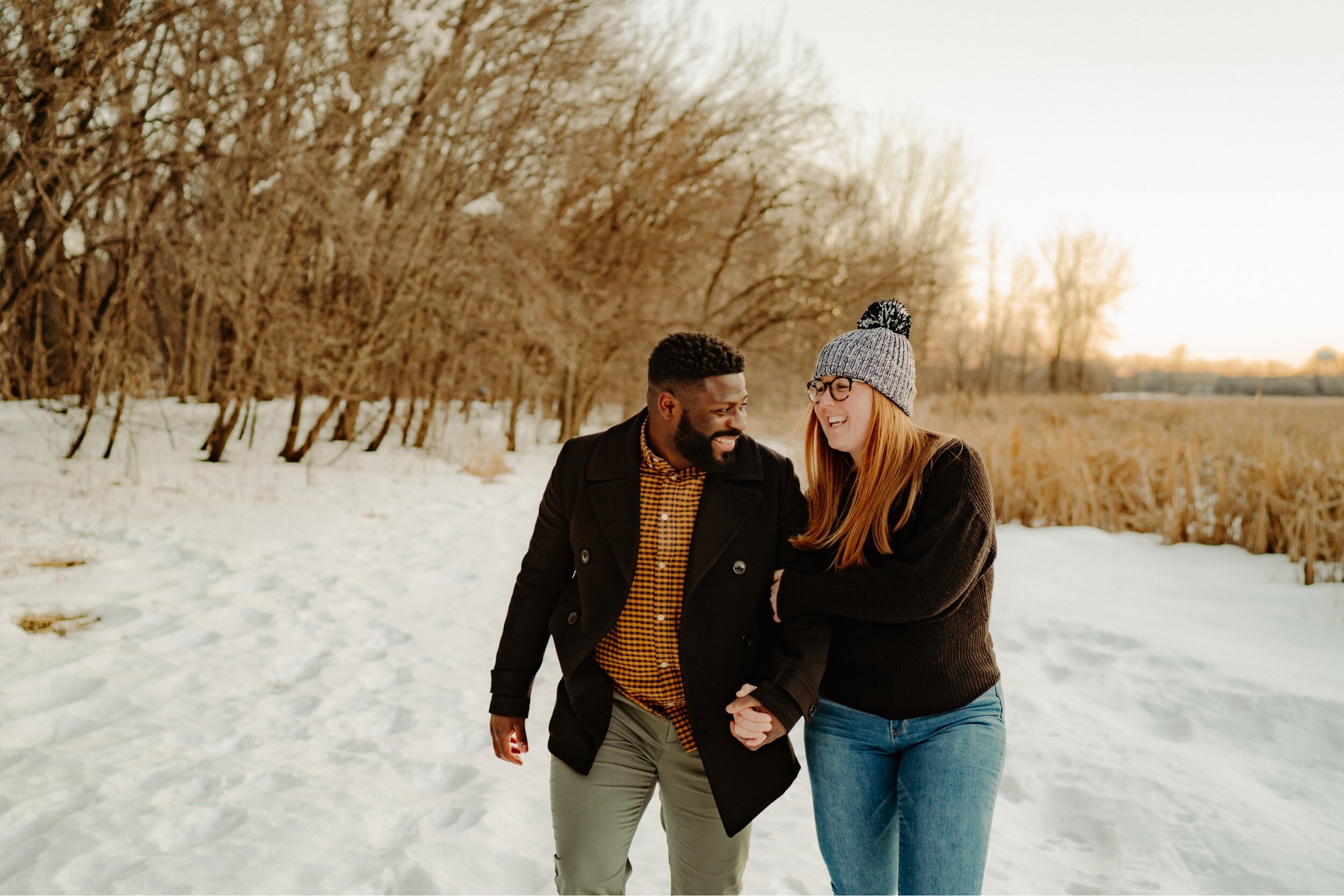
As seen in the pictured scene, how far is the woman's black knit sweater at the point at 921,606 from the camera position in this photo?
1889 mm

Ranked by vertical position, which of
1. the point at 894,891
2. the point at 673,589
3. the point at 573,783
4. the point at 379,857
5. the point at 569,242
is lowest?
the point at 379,857

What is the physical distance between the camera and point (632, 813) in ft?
6.66

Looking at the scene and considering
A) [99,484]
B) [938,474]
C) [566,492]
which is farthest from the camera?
[99,484]

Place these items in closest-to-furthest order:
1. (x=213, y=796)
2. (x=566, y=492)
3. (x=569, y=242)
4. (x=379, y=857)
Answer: (x=566, y=492)
(x=379, y=857)
(x=213, y=796)
(x=569, y=242)

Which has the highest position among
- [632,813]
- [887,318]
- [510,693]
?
[887,318]

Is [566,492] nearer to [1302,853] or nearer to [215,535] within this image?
[1302,853]

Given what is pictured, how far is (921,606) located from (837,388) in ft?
1.97

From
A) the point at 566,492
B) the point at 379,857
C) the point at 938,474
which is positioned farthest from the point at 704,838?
the point at 379,857

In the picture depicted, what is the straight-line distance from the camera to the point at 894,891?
2.03m

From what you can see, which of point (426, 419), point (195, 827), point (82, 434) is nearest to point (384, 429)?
point (426, 419)

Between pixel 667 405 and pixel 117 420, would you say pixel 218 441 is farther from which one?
pixel 667 405

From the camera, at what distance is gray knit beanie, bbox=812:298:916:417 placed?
208 centimetres

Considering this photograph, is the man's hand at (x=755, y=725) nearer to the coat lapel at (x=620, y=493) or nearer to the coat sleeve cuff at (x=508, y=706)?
the coat lapel at (x=620, y=493)

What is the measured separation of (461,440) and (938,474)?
45.4 ft
